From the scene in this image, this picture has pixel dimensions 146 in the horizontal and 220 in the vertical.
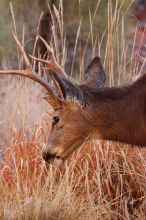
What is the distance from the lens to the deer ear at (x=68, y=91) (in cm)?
699

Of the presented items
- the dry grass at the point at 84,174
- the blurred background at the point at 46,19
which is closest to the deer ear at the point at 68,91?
the dry grass at the point at 84,174

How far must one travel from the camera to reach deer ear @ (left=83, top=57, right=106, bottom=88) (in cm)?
779

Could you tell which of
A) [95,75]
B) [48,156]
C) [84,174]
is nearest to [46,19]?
[84,174]

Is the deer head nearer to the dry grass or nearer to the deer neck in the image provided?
the deer neck

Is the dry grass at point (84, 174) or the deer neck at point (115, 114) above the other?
the deer neck at point (115, 114)

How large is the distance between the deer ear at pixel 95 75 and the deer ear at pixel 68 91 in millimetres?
502

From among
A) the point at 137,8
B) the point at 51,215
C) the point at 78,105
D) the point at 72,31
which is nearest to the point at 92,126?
the point at 78,105

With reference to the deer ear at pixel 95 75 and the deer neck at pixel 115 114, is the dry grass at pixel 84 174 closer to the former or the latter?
the deer neck at pixel 115 114

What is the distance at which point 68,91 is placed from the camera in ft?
23.3

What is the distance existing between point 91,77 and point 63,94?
2.41 ft

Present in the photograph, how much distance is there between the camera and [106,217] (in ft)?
26.1

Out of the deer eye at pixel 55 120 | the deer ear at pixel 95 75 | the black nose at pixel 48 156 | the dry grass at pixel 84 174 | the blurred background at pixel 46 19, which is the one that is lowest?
the dry grass at pixel 84 174

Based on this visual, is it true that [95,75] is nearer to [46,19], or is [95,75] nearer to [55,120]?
[55,120]

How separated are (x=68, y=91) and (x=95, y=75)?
795mm
